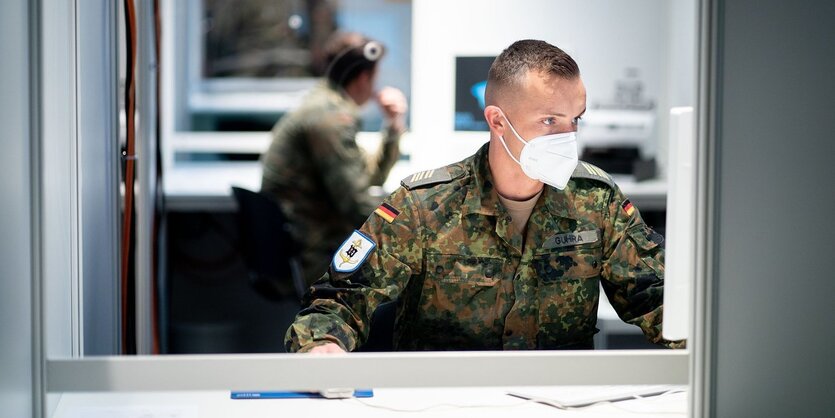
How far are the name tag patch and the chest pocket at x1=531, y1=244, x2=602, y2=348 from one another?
0.5 inches

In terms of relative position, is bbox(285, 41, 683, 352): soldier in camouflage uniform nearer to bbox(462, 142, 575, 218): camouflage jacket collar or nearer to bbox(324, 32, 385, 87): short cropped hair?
bbox(462, 142, 575, 218): camouflage jacket collar

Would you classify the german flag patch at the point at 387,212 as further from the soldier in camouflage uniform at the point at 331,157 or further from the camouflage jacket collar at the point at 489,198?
the soldier in camouflage uniform at the point at 331,157

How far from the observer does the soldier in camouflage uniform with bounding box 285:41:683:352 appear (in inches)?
70.0

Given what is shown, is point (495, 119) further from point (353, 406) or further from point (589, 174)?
point (353, 406)

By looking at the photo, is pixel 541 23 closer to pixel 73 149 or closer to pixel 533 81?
pixel 533 81

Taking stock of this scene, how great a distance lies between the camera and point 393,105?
3547 millimetres

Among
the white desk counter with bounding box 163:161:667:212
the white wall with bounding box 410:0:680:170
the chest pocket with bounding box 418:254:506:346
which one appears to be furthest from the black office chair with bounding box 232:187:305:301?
the chest pocket with bounding box 418:254:506:346

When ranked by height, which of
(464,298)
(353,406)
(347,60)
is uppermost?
(347,60)

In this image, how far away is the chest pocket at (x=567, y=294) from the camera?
1.83m

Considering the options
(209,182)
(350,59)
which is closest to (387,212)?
(350,59)

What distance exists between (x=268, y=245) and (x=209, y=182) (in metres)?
1.10

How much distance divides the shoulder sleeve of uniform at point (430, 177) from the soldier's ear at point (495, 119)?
0.43ft

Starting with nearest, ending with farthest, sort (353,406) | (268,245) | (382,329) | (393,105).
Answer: (353,406) < (382,329) < (268,245) < (393,105)

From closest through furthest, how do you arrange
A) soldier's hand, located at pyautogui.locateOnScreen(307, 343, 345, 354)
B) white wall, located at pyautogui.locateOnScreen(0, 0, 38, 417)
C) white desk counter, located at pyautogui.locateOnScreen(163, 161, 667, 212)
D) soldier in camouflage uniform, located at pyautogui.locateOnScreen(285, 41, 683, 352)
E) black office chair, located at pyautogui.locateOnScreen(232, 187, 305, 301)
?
white wall, located at pyautogui.locateOnScreen(0, 0, 38, 417) < soldier's hand, located at pyautogui.locateOnScreen(307, 343, 345, 354) < soldier in camouflage uniform, located at pyautogui.locateOnScreen(285, 41, 683, 352) < black office chair, located at pyautogui.locateOnScreen(232, 187, 305, 301) < white desk counter, located at pyautogui.locateOnScreen(163, 161, 667, 212)
